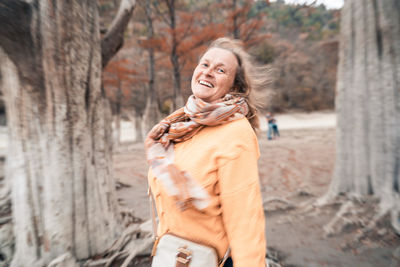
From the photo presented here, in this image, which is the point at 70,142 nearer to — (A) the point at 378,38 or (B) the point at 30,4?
(B) the point at 30,4

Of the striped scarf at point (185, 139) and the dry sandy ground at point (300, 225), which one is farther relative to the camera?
the dry sandy ground at point (300, 225)

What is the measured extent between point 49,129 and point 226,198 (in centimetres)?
165

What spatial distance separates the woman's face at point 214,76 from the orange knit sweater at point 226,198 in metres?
0.26

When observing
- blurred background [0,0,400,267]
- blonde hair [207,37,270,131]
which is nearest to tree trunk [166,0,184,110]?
blurred background [0,0,400,267]

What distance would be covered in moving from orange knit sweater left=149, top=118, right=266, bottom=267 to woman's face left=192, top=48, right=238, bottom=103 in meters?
0.26

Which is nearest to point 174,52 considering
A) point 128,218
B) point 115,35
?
point 115,35

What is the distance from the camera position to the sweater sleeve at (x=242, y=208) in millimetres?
938

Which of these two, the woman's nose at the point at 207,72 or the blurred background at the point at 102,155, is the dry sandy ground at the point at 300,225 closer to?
the blurred background at the point at 102,155

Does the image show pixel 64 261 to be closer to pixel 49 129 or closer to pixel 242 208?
pixel 49 129

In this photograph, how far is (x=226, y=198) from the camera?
96cm

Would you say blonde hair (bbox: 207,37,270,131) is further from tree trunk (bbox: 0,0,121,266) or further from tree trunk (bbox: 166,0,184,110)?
tree trunk (bbox: 166,0,184,110)

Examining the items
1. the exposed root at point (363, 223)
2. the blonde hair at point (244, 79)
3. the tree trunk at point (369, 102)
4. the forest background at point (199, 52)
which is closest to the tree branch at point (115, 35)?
the forest background at point (199, 52)

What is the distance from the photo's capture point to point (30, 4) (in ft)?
5.49

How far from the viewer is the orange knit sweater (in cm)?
95
